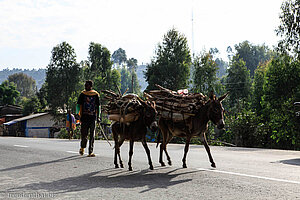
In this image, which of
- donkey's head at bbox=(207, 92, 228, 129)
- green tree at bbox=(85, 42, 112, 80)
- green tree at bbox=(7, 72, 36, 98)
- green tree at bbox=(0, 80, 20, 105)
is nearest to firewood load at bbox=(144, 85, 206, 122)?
donkey's head at bbox=(207, 92, 228, 129)

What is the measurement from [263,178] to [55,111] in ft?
191

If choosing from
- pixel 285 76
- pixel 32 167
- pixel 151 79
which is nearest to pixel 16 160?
pixel 32 167

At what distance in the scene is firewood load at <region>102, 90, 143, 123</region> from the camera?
9023mm

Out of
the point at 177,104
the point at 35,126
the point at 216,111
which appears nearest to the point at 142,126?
the point at 177,104

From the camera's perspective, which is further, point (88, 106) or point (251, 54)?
point (251, 54)

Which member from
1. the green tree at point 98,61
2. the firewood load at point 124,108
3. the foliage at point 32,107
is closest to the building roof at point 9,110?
the foliage at point 32,107

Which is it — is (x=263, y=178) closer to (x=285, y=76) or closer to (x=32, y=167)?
(x=32, y=167)

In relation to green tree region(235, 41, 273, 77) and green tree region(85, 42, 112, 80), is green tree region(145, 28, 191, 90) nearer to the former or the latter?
green tree region(85, 42, 112, 80)

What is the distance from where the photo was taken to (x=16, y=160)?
11.8 metres

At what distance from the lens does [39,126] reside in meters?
65.1

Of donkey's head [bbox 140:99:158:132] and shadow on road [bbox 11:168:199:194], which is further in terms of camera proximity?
donkey's head [bbox 140:99:158:132]

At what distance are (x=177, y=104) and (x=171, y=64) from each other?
1484 inches

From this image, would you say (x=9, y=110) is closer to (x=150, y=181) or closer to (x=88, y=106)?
(x=88, y=106)

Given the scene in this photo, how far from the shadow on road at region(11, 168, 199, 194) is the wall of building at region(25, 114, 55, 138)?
57232 millimetres
